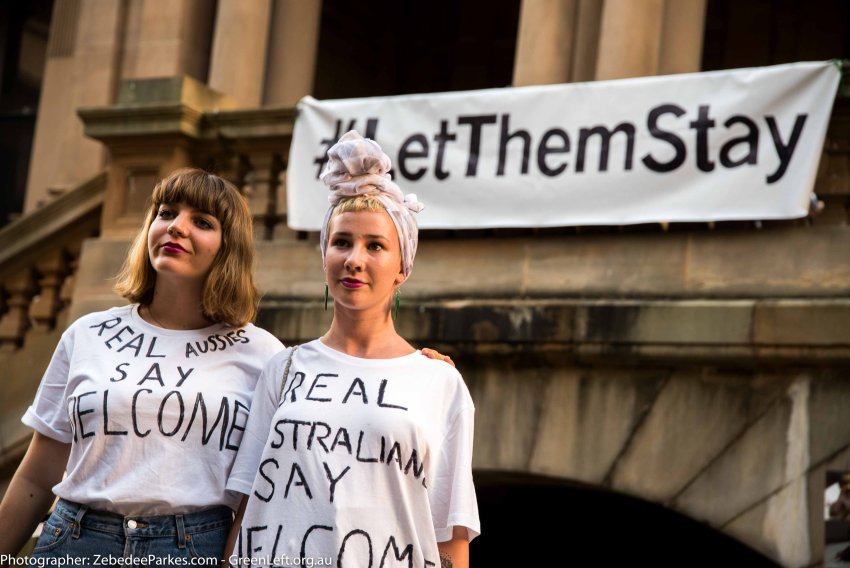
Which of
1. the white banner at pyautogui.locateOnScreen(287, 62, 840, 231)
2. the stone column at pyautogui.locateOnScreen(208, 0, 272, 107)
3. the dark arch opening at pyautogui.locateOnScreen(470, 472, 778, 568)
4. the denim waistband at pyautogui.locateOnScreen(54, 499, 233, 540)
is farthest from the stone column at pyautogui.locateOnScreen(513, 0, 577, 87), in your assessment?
the denim waistband at pyautogui.locateOnScreen(54, 499, 233, 540)

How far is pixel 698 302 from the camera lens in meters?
7.37

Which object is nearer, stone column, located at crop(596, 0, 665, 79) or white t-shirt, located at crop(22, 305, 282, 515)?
white t-shirt, located at crop(22, 305, 282, 515)

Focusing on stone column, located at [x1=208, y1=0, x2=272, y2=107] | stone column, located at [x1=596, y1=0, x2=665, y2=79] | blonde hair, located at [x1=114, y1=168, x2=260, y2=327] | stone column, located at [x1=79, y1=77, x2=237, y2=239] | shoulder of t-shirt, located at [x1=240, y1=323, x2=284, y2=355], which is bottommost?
shoulder of t-shirt, located at [x1=240, y1=323, x2=284, y2=355]

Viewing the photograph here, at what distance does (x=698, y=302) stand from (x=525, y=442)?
3.99 ft

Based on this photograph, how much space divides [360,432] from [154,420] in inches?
25.8

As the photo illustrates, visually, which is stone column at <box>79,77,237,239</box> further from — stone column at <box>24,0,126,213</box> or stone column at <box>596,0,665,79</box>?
stone column at <box>24,0,126,213</box>

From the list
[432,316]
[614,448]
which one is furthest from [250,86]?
[614,448]

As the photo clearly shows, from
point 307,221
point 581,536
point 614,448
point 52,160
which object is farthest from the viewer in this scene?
point 52,160

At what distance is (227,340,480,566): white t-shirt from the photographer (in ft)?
12.5

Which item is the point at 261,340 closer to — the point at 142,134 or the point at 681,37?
the point at 142,134

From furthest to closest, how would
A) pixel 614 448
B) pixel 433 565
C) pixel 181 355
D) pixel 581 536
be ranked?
1. pixel 581 536
2. pixel 614 448
3. pixel 181 355
4. pixel 433 565

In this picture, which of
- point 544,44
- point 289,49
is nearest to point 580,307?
point 544,44

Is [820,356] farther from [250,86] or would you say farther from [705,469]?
[250,86]

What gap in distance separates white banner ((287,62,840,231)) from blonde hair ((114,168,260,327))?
3.72m
